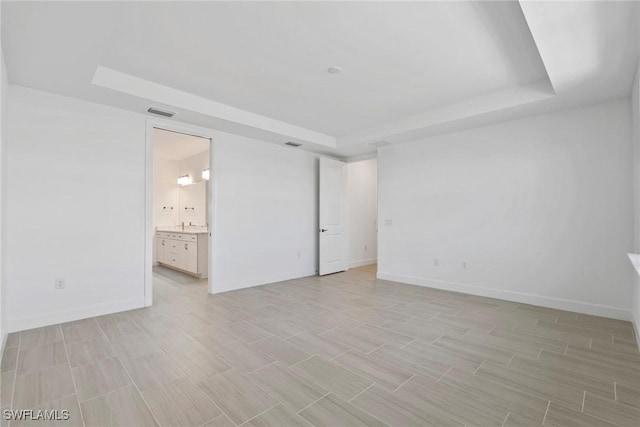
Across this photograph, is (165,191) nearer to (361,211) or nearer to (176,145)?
(176,145)

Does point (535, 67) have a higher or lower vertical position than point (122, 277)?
higher

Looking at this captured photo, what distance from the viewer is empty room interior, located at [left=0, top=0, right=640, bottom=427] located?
6.45 ft

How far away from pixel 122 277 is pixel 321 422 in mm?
3112

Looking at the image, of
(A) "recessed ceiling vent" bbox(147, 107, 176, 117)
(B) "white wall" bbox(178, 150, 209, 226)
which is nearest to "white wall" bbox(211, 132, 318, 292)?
(A) "recessed ceiling vent" bbox(147, 107, 176, 117)

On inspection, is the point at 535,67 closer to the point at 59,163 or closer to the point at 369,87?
the point at 369,87

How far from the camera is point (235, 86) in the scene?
3428 millimetres

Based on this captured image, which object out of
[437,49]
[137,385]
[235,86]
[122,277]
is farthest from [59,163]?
[437,49]

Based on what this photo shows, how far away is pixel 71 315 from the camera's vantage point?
10.6 feet

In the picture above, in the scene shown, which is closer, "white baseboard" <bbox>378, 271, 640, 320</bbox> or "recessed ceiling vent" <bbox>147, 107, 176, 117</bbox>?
"white baseboard" <bbox>378, 271, 640, 320</bbox>

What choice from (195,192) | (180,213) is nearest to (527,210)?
(195,192)

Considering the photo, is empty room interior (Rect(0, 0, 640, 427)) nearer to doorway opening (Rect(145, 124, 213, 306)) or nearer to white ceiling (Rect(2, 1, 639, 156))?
white ceiling (Rect(2, 1, 639, 156))

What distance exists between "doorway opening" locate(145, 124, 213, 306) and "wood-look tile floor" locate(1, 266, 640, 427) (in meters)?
1.58

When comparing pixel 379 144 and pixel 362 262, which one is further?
pixel 362 262

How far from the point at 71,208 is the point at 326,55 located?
3.15 metres
